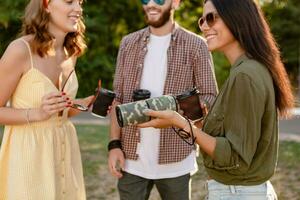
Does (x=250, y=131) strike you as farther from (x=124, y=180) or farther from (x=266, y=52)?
Answer: (x=124, y=180)

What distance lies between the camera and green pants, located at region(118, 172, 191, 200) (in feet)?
11.9

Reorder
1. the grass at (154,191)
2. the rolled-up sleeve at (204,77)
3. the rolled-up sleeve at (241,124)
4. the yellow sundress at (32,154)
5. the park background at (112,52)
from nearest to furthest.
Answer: the rolled-up sleeve at (241,124) < the yellow sundress at (32,154) < the rolled-up sleeve at (204,77) < the grass at (154,191) < the park background at (112,52)

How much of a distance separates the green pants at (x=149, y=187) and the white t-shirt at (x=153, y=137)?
4cm

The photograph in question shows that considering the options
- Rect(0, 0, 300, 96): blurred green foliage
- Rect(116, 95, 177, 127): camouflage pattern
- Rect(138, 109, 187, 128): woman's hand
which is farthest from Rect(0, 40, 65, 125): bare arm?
Rect(0, 0, 300, 96): blurred green foliage

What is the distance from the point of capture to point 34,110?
3025 mm

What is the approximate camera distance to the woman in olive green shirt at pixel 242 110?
7.70ft

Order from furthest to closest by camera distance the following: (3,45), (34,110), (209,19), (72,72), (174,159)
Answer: (3,45) → (174,159) → (72,72) → (34,110) → (209,19)

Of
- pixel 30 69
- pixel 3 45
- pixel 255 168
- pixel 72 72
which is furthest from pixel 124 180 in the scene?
pixel 3 45

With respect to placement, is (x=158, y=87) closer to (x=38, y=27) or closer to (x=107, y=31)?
(x=38, y=27)

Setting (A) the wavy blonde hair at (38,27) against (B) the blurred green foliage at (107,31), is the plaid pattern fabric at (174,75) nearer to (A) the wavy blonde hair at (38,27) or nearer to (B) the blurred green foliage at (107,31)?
(A) the wavy blonde hair at (38,27)

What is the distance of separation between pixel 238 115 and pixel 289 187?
409 cm

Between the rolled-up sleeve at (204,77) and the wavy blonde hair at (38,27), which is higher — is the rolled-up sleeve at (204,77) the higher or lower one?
the lower one

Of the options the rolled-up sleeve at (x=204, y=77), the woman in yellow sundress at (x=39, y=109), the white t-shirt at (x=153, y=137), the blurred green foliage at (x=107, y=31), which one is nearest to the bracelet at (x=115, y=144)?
the white t-shirt at (x=153, y=137)

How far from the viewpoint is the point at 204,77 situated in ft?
11.7
